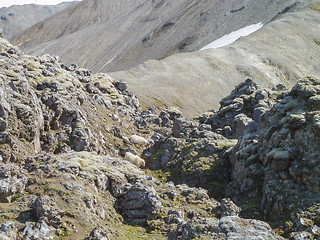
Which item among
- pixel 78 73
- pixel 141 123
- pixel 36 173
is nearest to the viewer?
pixel 36 173

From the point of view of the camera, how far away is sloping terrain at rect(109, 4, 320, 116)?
81562mm

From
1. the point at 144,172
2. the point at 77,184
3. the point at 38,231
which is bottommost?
the point at 144,172

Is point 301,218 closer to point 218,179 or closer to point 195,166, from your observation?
point 218,179

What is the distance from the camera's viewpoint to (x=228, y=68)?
9894 centimetres

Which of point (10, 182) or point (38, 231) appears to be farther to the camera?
point (10, 182)

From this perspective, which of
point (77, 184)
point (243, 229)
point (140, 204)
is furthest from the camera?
point (140, 204)

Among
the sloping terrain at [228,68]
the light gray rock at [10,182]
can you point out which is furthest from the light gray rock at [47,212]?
the sloping terrain at [228,68]

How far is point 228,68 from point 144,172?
74.1m

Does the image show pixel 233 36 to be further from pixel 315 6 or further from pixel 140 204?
pixel 140 204

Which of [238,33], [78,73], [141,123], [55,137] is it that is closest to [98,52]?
[238,33]

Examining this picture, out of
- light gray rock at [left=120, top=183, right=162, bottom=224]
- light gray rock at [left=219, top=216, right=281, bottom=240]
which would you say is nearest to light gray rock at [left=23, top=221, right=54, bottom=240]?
light gray rock at [left=120, top=183, right=162, bottom=224]

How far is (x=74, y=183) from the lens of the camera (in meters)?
21.5

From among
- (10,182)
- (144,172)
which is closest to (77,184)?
(10,182)

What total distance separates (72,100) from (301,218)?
2782cm
